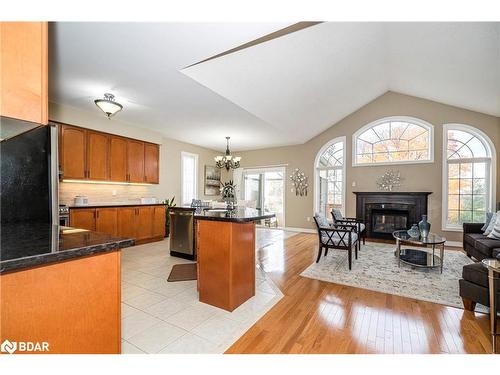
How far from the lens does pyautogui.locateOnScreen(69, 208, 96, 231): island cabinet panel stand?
3.69 meters

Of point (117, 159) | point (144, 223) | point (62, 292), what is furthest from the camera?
point (144, 223)

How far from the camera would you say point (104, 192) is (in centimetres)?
470

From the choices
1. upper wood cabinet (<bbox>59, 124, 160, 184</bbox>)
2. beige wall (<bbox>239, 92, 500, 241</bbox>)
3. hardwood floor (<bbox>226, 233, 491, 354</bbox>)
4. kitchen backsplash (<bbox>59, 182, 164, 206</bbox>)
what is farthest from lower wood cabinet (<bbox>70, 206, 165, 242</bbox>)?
beige wall (<bbox>239, 92, 500, 241</bbox>)

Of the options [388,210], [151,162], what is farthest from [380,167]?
[151,162]

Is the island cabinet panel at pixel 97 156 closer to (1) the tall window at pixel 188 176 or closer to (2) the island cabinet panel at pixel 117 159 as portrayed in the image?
(2) the island cabinet panel at pixel 117 159

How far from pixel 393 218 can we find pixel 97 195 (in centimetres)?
684

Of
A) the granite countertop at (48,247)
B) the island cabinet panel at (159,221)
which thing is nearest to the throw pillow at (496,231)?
the granite countertop at (48,247)

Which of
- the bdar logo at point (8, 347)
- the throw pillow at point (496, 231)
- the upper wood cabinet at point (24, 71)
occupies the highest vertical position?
the upper wood cabinet at point (24, 71)

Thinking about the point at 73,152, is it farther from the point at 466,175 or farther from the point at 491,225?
the point at 466,175

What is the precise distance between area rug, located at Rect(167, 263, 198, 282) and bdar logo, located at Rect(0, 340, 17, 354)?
229cm

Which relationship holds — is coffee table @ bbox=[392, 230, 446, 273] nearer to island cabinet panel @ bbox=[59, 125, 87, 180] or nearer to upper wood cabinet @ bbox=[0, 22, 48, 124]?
upper wood cabinet @ bbox=[0, 22, 48, 124]

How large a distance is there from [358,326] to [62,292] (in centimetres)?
216

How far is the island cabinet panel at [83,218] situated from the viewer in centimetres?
369

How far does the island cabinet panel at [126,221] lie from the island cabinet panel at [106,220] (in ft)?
0.25
